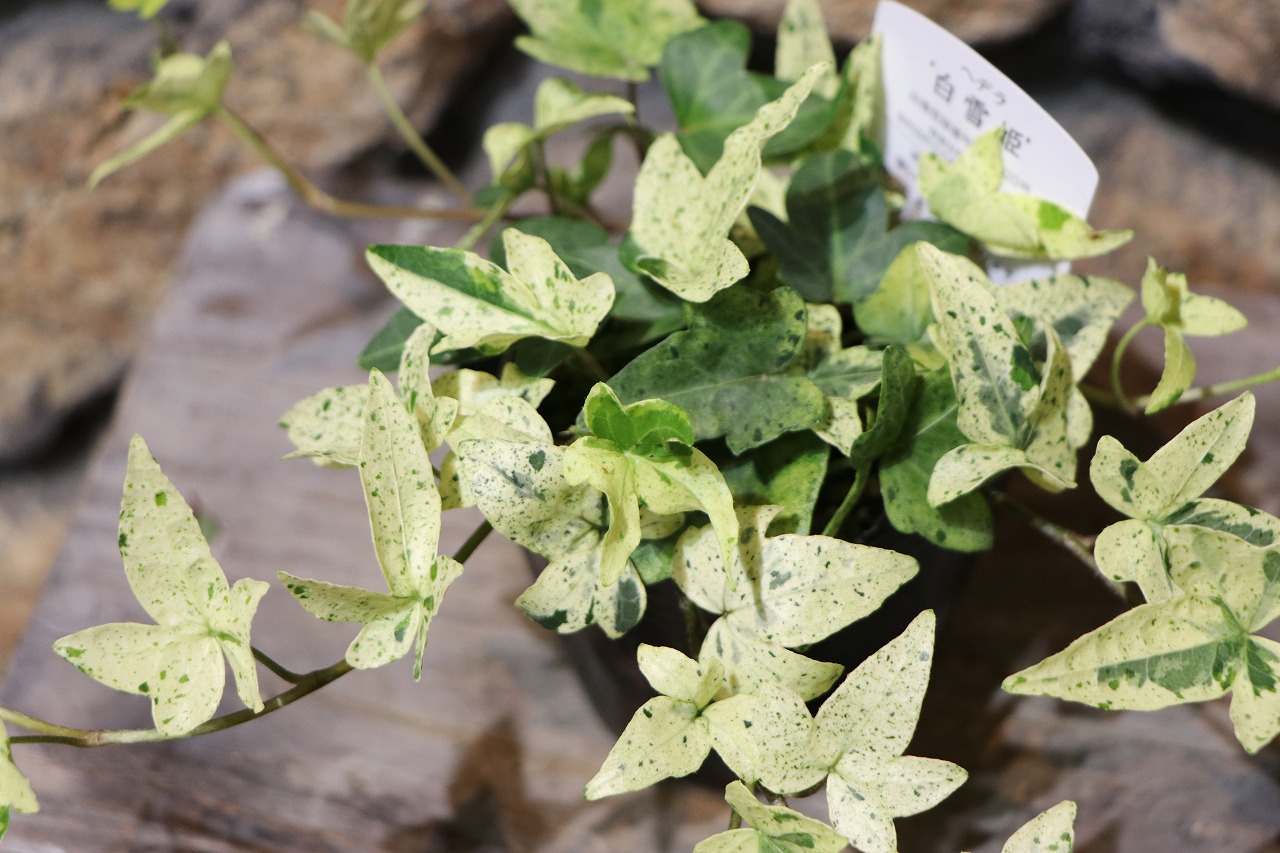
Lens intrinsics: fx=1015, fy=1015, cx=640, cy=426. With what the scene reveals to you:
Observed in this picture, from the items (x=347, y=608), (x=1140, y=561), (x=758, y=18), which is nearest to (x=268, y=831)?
(x=347, y=608)

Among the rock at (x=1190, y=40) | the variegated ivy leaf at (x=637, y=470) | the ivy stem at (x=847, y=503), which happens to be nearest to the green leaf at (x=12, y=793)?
the variegated ivy leaf at (x=637, y=470)

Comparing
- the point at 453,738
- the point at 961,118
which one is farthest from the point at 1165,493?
the point at 453,738

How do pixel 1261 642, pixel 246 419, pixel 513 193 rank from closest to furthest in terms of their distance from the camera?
pixel 1261 642
pixel 513 193
pixel 246 419

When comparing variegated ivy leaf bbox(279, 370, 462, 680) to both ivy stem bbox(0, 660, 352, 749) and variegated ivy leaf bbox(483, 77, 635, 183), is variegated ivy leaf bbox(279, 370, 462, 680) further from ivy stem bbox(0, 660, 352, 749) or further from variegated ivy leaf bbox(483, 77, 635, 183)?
variegated ivy leaf bbox(483, 77, 635, 183)

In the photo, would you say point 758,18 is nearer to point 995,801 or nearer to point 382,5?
point 382,5

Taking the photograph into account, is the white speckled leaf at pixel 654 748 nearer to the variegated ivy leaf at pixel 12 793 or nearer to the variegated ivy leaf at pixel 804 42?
the variegated ivy leaf at pixel 12 793

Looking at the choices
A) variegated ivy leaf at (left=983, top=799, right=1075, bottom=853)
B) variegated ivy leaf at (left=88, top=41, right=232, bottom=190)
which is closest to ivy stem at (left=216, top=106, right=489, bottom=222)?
variegated ivy leaf at (left=88, top=41, right=232, bottom=190)
